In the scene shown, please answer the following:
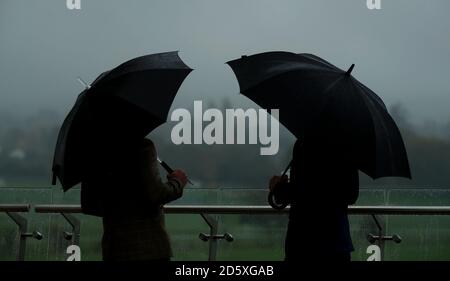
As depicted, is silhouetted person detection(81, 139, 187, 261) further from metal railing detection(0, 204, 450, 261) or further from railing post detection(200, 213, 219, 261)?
railing post detection(200, 213, 219, 261)

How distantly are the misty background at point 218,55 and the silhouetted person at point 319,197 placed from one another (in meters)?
0.92

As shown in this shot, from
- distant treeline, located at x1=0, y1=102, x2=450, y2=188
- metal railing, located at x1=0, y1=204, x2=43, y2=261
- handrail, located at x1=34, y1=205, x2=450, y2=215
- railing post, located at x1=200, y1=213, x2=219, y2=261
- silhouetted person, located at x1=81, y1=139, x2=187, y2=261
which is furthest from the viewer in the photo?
metal railing, located at x1=0, y1=204, x2=43, y2=261

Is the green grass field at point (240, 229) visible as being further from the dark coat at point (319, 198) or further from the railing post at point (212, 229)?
the dark coat at point (319, 198)

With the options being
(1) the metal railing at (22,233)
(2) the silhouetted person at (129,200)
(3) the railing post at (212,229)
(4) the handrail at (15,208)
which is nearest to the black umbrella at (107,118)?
(2) the silhouetted person at (129,200)

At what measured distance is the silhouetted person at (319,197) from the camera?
244 cm

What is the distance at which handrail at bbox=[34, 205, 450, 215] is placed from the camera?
331 centimetres

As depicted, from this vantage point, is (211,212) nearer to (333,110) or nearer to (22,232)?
(22,232)

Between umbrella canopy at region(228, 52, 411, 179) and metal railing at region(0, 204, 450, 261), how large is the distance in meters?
0.76

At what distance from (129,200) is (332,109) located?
29.9 inches

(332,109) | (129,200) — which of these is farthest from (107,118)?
(332,109)

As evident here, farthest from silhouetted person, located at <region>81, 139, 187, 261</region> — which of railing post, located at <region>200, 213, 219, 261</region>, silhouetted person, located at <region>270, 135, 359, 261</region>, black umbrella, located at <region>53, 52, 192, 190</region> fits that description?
railing post, located at <region>200, 213, 219, 261</region>

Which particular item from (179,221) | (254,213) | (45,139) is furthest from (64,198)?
(254,213)

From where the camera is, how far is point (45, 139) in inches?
138
